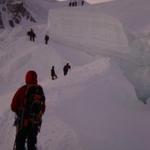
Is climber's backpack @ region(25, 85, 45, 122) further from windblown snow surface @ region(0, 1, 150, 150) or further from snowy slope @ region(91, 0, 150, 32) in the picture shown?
snowy slope @ region(91, 0, 150, 32)

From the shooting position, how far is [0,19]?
125625 mm

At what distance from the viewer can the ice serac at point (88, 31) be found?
101ft

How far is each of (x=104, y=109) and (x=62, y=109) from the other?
115 centimetres

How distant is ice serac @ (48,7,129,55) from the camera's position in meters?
30.6

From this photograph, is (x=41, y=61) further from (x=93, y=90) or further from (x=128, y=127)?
(x=128, y=127)

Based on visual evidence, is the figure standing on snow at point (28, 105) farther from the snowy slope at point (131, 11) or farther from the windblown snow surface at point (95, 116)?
the snowy slope at point (131, 11)

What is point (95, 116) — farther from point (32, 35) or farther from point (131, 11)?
point (32, 35)

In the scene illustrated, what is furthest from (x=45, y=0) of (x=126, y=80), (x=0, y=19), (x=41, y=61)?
(x=126, y=80)

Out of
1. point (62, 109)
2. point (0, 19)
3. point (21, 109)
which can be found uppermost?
point (21, 109)

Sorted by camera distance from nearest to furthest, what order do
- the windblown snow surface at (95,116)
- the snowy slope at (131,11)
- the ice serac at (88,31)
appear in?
the windblown snow surface at (95,116)
the snowy slope at (131,11)
the ice serac at (88,31)

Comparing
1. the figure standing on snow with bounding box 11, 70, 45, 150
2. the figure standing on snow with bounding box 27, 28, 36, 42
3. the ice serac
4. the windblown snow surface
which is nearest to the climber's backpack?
the figure standing on snow with bounding box 11, 70, 45, 150

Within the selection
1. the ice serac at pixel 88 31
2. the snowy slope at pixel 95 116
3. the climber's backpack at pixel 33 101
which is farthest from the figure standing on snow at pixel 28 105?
the ice serac at pixel 88 31

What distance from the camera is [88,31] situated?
3588 cm

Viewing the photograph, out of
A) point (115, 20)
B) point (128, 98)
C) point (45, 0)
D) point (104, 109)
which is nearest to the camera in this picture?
point (104, 109)
